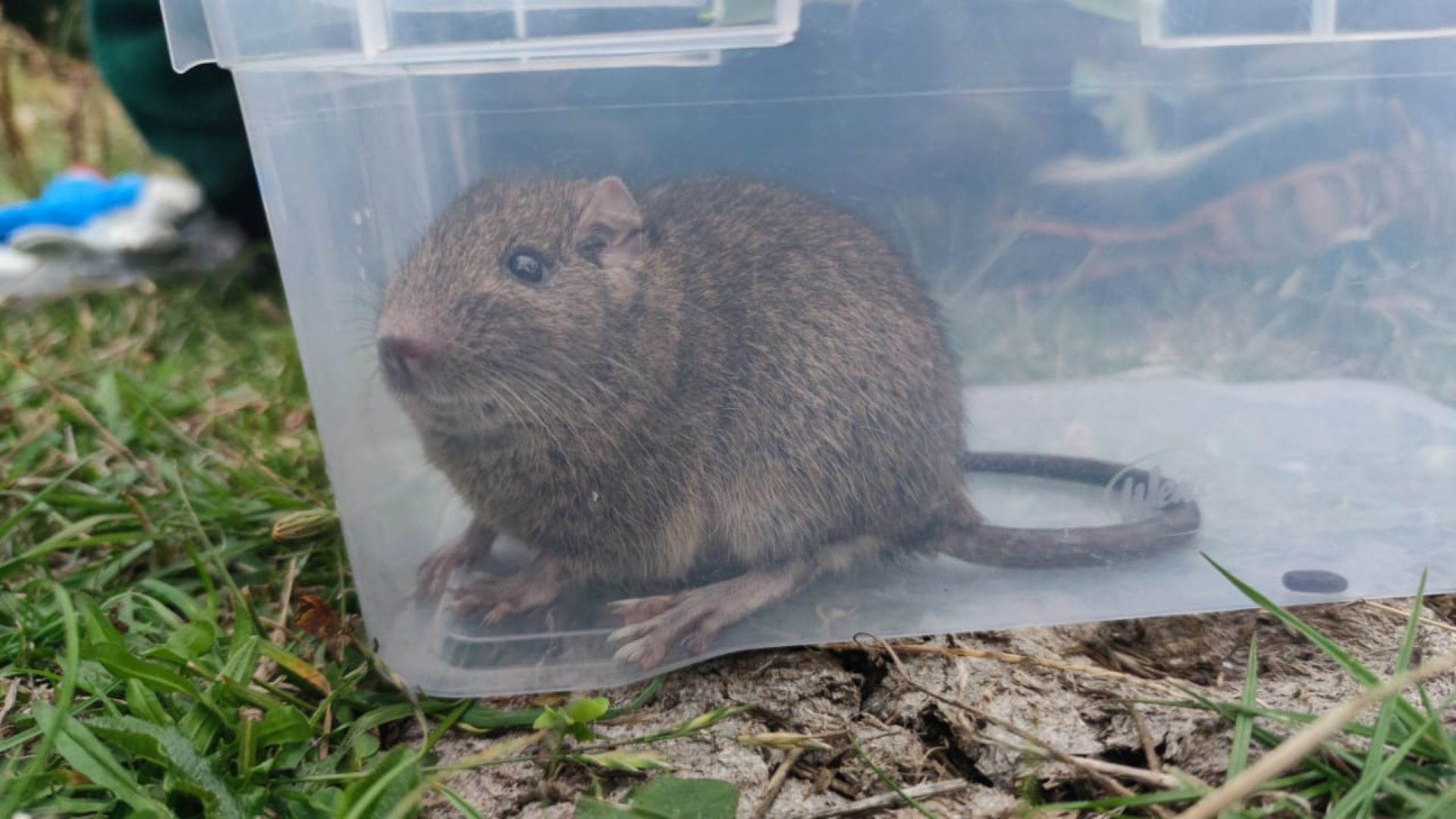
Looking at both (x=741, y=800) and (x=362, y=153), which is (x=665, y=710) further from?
(x=362, y=153)

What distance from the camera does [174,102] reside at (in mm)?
4496

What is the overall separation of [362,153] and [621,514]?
0.77 metres

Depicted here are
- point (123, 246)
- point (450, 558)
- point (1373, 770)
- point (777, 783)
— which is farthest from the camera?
point (123, 246)

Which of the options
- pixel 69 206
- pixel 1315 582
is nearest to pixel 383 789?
pixel 1315 582

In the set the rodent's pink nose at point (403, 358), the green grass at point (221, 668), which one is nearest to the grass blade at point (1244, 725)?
the green grass at point (221, 668)

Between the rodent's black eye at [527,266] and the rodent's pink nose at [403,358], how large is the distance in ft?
0.72

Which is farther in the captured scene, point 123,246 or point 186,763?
point 123,246

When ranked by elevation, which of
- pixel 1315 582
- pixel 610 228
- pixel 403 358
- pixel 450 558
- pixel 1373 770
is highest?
pixel 610 228

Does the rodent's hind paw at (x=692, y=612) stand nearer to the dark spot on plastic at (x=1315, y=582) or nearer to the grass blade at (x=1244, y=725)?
the grass blade at (x=1244, y=725)

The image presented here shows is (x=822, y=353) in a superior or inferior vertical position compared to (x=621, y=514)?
superior

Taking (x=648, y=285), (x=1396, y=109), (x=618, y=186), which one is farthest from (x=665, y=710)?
(x=1396, y=109)

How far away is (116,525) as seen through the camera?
2.51m

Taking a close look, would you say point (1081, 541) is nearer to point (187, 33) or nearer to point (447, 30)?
point (447, 30)

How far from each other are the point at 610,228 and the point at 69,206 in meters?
4.54
